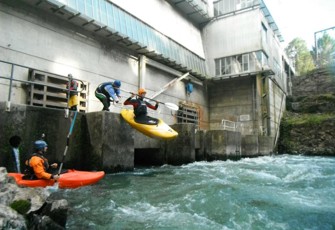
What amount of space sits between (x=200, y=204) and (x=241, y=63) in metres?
18.0

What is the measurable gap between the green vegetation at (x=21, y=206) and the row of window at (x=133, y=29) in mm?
9530

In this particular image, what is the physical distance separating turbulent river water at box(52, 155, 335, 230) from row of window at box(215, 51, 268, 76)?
47.2ft

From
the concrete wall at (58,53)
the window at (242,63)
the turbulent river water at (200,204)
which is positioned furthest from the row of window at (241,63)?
the turbulent river water at (200,204)

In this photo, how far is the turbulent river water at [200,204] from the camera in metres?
4.14

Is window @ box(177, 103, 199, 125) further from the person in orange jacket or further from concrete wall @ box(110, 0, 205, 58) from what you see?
the person in orange jacket

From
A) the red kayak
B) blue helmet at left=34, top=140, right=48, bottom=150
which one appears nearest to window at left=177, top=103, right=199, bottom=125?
the red kayak

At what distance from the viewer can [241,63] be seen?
21422 mm

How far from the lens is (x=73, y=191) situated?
239 inches

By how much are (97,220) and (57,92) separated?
813 cm

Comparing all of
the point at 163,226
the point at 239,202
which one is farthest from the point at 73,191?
the point at 239,202

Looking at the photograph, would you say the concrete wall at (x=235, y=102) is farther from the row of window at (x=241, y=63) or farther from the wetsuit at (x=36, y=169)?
the wetsuit at (x=36, y=169)

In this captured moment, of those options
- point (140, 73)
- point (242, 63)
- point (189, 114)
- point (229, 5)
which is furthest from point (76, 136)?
point (229, 5)

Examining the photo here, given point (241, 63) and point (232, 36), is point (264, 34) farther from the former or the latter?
point (241, 63)

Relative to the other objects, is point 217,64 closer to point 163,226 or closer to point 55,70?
point 55,70
